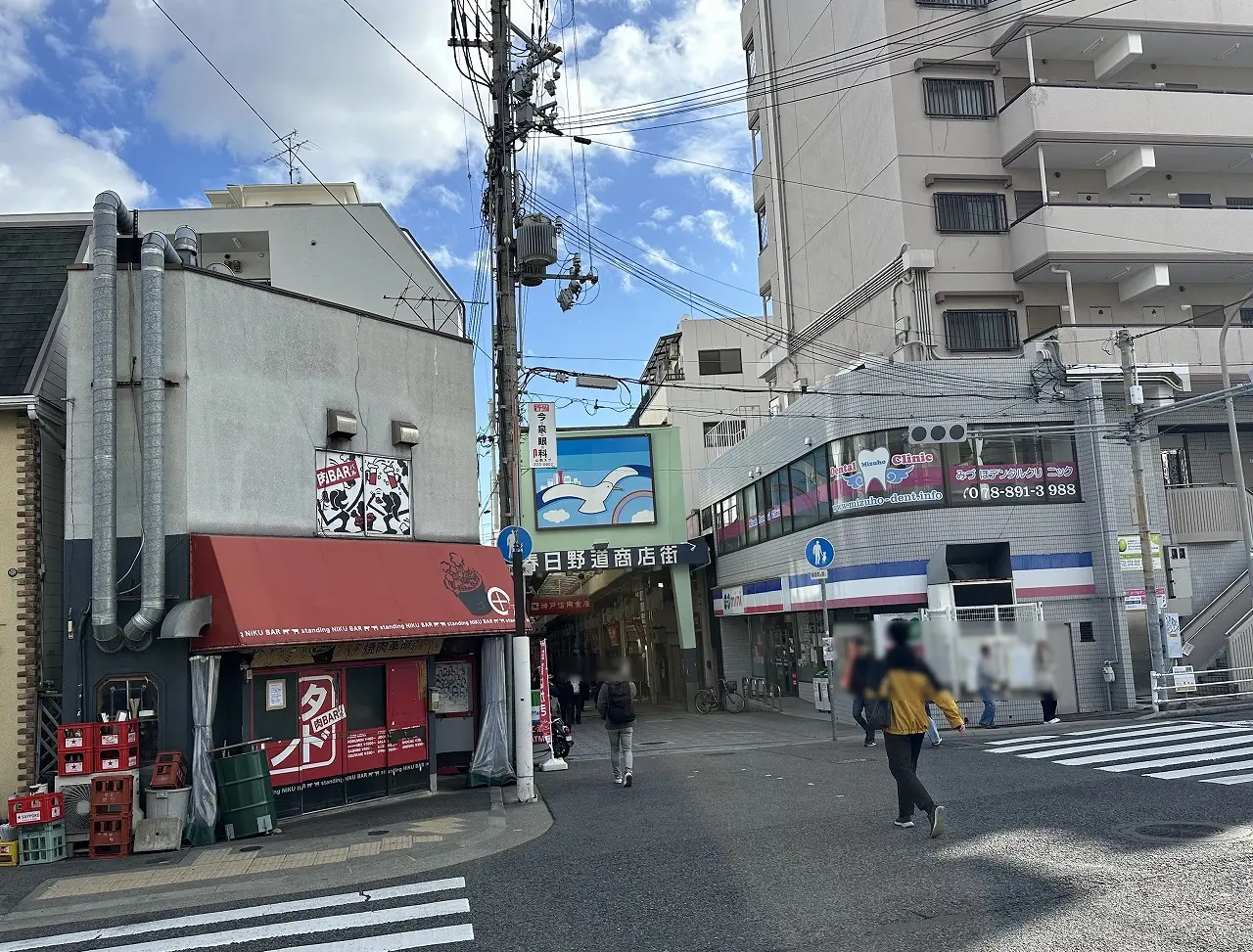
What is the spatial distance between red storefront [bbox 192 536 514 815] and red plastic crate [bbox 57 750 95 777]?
1.48 meters

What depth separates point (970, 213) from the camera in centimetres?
2633

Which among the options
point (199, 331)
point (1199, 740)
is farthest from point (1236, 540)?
point (199, 331)

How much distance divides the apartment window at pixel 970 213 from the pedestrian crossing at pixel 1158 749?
43.1 feet

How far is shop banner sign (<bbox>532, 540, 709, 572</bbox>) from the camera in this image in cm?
2800

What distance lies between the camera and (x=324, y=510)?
567 inches

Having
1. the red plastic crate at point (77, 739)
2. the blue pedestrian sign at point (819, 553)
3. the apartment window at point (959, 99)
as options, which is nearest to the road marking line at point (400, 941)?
the red plastic crate at point (77, 739)

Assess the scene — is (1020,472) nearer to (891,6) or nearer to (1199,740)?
(1199,740)

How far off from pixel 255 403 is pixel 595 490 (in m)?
16.8

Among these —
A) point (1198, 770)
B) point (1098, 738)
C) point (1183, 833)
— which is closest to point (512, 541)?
point (1183, 833)

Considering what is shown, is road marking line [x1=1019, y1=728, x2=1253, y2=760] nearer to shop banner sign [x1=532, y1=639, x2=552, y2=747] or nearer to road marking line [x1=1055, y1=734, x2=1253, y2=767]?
road marking line [x1=1055, y1=734, x2=1253, y2=767]

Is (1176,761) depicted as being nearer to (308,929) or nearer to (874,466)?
(874,466)

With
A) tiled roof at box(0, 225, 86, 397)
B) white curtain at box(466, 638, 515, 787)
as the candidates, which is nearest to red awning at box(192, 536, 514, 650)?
white curtain at box(466, 638, 515, 787)

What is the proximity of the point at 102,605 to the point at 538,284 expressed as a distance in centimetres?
774

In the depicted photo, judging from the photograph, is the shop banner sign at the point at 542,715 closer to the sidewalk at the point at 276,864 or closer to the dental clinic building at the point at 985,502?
the sidewalk at the point at 276,864
